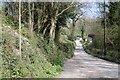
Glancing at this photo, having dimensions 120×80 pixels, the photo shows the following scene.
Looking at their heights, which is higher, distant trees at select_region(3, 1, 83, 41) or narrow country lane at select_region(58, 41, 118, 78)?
distant trees at select_region(3, 1, 83, 41)

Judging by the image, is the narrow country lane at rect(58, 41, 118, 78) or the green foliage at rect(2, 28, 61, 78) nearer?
the green foliage at rect(2, 28, 61, 78)

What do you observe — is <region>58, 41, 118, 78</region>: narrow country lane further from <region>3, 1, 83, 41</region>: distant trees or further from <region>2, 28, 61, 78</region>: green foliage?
<region>3, 1, 83, 41</region>: distant trees

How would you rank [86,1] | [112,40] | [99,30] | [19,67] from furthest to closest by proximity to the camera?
[99,30]
[112,40]
[86,1]
[19,67]

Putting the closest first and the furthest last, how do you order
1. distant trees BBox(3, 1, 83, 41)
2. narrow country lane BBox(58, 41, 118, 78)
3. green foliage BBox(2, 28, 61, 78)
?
1. green foliage BBox(2, 28, 61, 78)
2. narrow country lane BBox(58, 41, 118, 78)
3. distant trees BBox(3, 1, 83, 41)

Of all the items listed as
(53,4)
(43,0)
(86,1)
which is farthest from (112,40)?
(43,0)

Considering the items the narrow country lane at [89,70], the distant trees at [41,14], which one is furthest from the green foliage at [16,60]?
the distant trees at [41,14]

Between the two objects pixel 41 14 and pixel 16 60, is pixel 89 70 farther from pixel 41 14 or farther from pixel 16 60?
pixel 16 60

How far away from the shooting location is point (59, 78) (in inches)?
438

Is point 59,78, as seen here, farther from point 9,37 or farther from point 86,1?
point 86,1

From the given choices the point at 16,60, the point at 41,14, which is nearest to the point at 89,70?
the point at 41,14

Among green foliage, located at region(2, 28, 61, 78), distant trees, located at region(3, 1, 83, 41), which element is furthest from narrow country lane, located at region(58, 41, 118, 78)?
distant trees, located at region(3, 1, 83, 41)

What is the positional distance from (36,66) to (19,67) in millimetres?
1910

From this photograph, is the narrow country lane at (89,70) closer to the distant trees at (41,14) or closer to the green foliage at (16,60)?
the green foliage at (16,60)

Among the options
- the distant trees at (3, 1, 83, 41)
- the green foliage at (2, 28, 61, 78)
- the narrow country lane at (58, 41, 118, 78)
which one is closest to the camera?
the green foliage at (2, 28, 61, 78)
